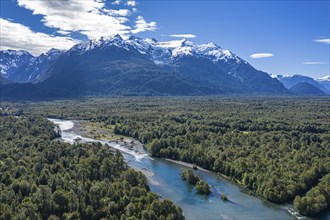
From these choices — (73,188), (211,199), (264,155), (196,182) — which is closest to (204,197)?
(211,199)

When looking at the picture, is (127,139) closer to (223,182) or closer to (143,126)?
(143,126)

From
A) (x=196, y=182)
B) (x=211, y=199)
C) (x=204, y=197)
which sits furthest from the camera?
(x=196, y=182)

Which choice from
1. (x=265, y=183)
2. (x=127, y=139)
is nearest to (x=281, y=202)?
(x=265, y=183)

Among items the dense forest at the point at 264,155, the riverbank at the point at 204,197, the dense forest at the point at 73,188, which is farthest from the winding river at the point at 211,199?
the dense forest at the point at 73,188

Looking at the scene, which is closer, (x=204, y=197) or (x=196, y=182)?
(x=204, y=197)

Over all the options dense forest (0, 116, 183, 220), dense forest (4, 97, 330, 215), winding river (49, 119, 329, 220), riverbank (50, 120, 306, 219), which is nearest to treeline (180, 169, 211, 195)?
→ winding river (49, 119, 329, 220)

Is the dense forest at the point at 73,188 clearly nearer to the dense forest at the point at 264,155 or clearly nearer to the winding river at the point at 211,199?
the winding river at the point at 211,199

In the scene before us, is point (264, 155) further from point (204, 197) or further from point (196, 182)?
point (204, 197)
